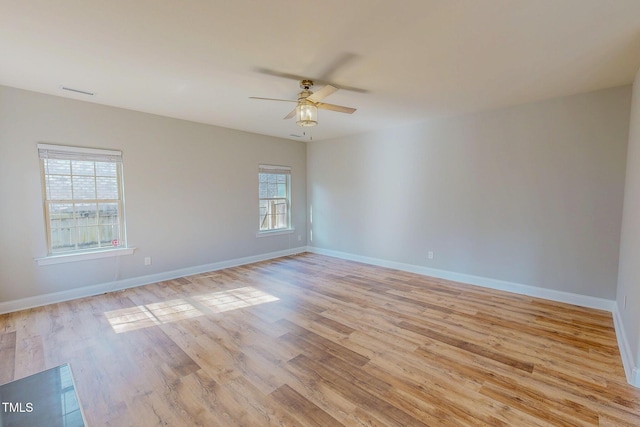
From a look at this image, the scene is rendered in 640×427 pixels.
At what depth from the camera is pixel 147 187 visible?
4.29 meters

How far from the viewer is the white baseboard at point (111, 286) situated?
3.38 m

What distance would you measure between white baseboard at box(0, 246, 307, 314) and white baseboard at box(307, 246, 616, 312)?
8.60ft

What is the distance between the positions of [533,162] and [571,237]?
1.05 metres

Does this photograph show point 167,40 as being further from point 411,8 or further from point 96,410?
point 96,410

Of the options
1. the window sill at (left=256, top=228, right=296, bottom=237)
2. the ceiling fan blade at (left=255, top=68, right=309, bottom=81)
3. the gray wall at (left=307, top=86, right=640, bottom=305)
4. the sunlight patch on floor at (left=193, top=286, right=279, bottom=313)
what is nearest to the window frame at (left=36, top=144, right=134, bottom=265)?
the sunlight patch on floor at (left=193, top=286, right=279, bottom=313)

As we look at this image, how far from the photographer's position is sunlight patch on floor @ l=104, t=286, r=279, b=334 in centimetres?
306

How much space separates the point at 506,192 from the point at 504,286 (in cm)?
135

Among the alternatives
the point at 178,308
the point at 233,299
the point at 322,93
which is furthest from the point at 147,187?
the point at 322,93

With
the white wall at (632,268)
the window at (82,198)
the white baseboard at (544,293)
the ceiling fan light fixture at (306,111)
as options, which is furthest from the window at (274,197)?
the white wall at (632,268)

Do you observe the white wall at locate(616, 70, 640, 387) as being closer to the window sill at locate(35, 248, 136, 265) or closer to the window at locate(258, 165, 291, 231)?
the window at locate(258, 165, 291, 231)

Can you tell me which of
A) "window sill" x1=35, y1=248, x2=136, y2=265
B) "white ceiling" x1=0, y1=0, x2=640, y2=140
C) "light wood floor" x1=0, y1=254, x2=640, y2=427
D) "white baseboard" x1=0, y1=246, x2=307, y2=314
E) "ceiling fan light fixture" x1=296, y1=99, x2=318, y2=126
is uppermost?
"white ceiling" x1=0, y1=0, x2=640, y2=140

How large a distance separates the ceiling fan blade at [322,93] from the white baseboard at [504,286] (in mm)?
3449

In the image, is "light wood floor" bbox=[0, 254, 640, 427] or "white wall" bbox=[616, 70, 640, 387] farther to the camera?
"white wall" bbox=[616, 70, 640, 387]

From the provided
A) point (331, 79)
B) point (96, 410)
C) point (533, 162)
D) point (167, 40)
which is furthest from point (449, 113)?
point (96, 410)
